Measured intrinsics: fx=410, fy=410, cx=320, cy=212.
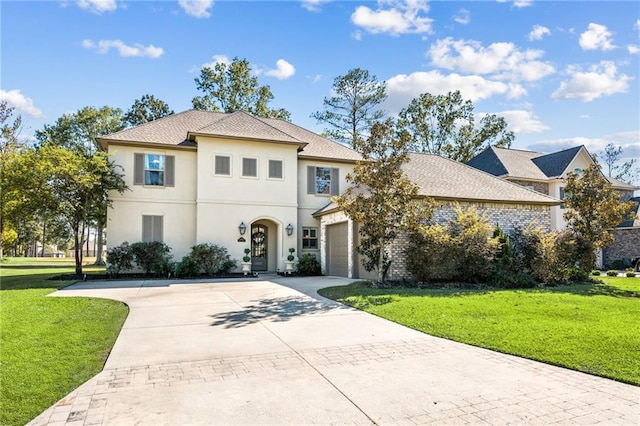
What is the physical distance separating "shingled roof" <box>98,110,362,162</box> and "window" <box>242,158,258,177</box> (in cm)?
109

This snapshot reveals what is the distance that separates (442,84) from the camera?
1323 inches

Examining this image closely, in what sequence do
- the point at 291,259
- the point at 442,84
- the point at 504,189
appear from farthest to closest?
the point at 442,84, the point at 291,259, the point at 504,189

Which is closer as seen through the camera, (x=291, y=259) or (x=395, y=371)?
(x=395, y=371)

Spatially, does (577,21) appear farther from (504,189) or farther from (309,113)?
(309,113)

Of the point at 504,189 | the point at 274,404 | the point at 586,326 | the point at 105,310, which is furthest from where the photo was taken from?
the point at 504,189

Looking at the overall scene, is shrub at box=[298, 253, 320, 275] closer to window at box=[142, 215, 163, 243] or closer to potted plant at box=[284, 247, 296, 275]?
potted plant at box=[284, 247, 296, 275]

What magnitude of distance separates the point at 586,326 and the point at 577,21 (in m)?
9.63

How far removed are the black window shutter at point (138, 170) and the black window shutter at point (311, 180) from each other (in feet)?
25.0

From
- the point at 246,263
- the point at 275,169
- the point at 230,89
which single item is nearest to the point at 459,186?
the point at 275,169

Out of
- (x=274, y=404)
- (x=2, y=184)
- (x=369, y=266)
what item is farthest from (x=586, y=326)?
(x=2, y=184)

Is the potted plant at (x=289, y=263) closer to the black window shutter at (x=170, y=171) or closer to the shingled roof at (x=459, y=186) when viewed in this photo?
the shingled roof at (x=459, y=186)

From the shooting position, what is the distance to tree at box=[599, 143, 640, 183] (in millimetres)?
51344

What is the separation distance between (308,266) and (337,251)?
1673 millimetres

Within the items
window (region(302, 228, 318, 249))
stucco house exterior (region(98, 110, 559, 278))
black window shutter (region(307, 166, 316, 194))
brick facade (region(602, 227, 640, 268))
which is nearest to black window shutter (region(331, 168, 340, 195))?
stucco house exterior (region(98, 110, 559, 278))
